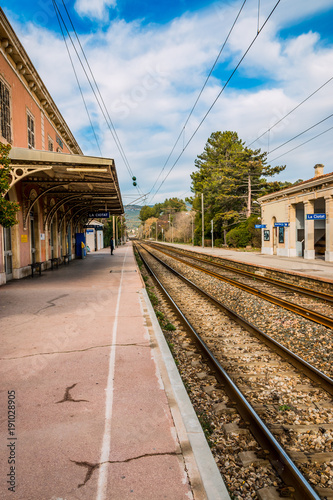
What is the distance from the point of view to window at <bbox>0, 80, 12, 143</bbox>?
11.4 metres

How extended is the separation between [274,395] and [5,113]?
12961 mm

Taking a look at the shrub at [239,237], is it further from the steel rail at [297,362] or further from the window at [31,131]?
the steel rail at [297,362]

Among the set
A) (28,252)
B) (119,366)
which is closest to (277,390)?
(119,366)

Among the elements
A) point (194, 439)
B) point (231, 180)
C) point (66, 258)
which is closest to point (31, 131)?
point (66, 258)

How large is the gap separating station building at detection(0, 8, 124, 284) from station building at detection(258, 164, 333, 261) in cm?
1426

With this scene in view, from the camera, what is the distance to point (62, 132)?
74.0 feet

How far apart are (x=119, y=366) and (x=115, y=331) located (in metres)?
1.62

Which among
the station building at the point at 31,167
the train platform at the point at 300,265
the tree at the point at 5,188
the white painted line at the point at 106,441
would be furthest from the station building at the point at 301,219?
the white painted line at the point at 106,441

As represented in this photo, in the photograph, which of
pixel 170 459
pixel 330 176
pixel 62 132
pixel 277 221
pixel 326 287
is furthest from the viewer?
pixel 277 221

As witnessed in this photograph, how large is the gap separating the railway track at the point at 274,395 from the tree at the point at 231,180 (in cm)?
3575

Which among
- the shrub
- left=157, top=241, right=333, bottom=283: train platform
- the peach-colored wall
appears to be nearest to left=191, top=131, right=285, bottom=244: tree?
the shrub

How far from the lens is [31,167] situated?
10.4 m

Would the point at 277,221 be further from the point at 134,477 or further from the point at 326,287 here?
the point at 134,477

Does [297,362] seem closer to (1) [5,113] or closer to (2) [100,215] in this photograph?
(1) [5,113]
